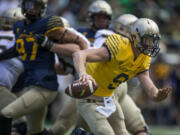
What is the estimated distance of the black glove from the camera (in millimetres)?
4545

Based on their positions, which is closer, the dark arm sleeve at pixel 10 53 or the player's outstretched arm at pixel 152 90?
the player's outstretched arm at pixel 152 90

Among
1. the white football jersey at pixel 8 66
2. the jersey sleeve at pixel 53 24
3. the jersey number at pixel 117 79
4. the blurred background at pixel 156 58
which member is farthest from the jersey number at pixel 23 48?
the blurred background at pixel 156 58

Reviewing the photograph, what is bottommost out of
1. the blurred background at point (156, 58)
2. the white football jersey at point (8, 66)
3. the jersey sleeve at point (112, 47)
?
the blurred background at point (156, 58)

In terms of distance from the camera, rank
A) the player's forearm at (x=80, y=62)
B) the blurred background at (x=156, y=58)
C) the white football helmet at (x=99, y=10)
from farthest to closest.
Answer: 1. the blurred background at (x=156, y=58)
2. the white football helmet at (x=99, y=10)
3. the player's forearm at (x=80, y=62)

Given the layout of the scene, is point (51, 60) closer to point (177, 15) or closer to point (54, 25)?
point (54, 25)

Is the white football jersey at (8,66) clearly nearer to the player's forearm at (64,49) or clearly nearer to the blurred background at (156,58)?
the player's forearm at (64,49)

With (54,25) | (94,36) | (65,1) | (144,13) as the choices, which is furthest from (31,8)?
(144,13)

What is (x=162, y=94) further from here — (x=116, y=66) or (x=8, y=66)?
(x=8, y=66)

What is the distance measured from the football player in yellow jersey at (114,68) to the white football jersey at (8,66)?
1099mm

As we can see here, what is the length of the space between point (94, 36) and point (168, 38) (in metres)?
7.28

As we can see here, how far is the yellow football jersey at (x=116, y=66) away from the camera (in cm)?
411

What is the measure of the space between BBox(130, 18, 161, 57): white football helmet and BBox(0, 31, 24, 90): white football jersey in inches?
66.9

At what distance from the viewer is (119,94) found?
4906 mm

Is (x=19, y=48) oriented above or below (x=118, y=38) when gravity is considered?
below
